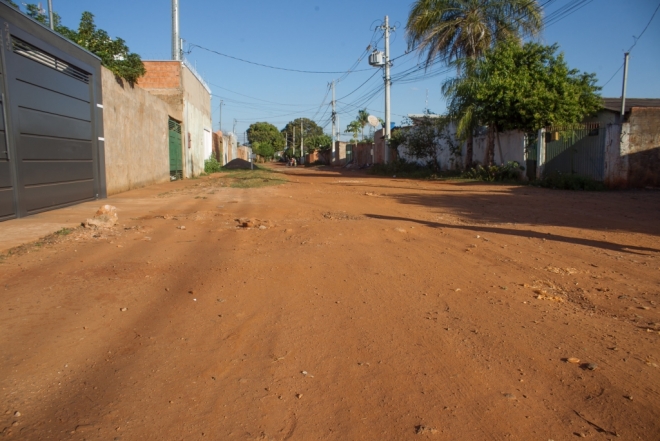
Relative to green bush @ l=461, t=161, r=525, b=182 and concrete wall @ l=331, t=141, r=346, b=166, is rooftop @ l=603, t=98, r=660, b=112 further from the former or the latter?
concrete wall @ l=331, t=141, r=346, b=166

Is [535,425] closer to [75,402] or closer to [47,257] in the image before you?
[75,402]

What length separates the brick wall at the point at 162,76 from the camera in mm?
23938

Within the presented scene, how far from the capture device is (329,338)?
3.77 meters

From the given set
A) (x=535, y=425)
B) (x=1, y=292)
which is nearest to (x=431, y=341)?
(x=535, y=425)

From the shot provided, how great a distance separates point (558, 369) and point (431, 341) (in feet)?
2.81

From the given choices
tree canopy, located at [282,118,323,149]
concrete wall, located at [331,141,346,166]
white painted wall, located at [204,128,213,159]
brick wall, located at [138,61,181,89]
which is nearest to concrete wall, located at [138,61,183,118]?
brick wall, located at [138,61,181,89]

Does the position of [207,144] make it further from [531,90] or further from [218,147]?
[531,90]

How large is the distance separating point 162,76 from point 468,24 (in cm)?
1452

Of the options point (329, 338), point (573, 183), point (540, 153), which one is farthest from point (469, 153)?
point (329, 338)

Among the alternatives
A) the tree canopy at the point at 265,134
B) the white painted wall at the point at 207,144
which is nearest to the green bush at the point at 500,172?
the white painted wall at the point at 207,144

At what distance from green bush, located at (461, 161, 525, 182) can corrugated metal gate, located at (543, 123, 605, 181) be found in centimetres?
134

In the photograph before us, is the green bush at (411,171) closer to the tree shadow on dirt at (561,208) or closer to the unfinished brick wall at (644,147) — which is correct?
the unfinished brick wall at (644,147)

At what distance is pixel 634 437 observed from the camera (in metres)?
2.60

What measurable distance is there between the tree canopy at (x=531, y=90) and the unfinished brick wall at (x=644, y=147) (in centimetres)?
284
